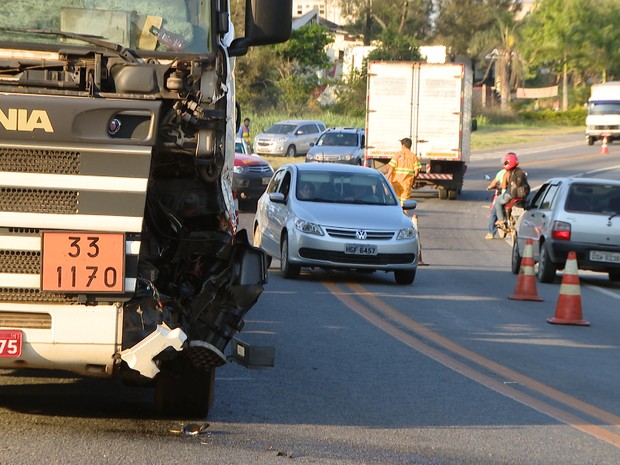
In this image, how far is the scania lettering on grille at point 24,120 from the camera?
6770 millimetres

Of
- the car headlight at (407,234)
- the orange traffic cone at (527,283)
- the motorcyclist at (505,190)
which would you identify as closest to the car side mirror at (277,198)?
the car headlight at (407,234)

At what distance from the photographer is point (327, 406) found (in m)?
9.23

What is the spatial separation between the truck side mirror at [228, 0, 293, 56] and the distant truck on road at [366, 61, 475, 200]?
27.3 m

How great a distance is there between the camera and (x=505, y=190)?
27562 mm

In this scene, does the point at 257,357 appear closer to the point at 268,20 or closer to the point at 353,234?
the point at 268,20

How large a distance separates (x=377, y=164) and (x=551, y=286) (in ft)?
53.1

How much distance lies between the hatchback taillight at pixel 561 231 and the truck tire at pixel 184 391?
11.9 metres

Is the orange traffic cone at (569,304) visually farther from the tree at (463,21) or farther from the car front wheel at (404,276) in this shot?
the tree at (463,21)

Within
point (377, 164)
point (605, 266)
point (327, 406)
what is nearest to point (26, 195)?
point (327, 406)

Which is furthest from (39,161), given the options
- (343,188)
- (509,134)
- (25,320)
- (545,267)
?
(509,134)

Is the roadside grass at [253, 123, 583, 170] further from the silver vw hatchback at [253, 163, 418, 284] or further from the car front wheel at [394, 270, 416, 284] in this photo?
the car front wheel at [394, 270, 416, 284]

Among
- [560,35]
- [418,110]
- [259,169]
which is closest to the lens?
[259,169]

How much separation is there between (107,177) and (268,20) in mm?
1535

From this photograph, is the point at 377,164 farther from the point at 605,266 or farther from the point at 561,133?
the point at 561,133
